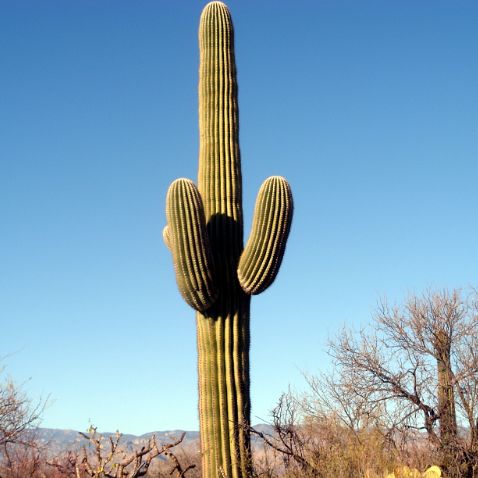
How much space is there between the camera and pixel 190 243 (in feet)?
33.3

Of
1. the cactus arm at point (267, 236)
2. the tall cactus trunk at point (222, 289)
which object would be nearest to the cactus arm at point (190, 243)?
the tall cactus trunk at point (222, 289)

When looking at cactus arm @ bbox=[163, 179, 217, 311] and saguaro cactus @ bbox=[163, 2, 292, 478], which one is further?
saguaro cactus @ bbox=[163, 2, 292, 478]

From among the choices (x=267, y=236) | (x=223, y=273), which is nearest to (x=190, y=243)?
(x=223, y=273)

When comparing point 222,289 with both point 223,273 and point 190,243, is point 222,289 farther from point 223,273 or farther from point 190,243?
point 190,243

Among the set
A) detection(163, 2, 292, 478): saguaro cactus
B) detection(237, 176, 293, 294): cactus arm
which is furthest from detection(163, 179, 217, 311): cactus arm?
detection(237, 176, 293, 294): cactus arm

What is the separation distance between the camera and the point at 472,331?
61.6ft

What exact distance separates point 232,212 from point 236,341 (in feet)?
5.92

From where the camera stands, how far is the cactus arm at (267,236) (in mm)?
10227

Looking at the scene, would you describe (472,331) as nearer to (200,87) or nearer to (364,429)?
(364,429)

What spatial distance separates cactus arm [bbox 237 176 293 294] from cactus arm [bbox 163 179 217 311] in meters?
0.50

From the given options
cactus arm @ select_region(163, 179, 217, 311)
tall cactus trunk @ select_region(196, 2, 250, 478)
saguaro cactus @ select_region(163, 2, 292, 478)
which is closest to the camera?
cactus arm @ select_region(163, 179, 217, 311)

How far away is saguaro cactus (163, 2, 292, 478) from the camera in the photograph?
402 inches

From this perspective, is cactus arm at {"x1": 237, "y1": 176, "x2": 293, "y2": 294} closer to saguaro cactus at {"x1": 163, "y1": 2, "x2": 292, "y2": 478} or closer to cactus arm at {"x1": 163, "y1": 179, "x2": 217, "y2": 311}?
saguaro cactus at {"x1": 163, "y1": 2, "x2": 292, "y2": 478}

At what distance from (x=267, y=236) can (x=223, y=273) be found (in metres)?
0.93
